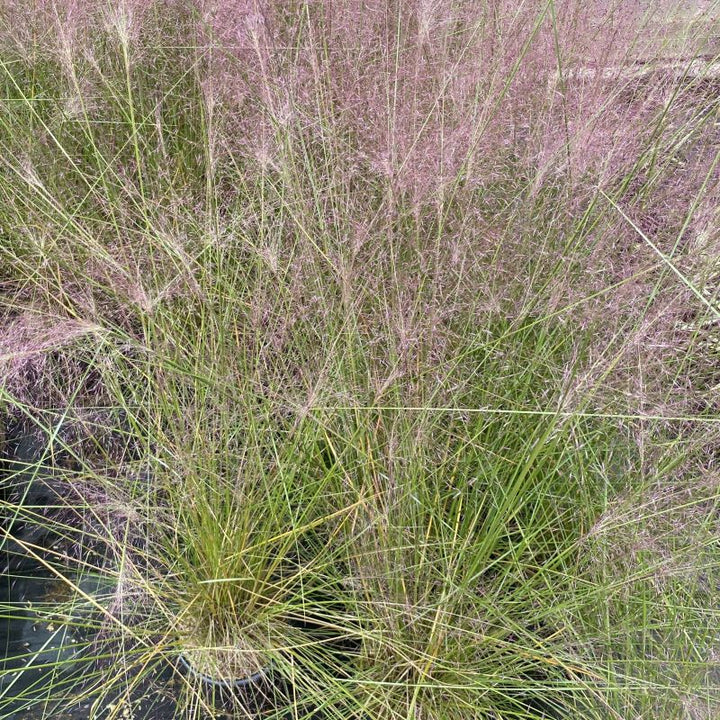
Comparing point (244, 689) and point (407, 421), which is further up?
point (407, 421)

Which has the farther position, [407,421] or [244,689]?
[244,689]

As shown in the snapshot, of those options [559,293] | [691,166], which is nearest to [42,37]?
[559,293]

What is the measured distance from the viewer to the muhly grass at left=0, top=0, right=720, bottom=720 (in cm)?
122

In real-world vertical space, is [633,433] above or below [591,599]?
above

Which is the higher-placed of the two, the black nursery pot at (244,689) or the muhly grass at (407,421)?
the muhly grass at (407,421)

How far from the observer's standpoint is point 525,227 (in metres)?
1.47

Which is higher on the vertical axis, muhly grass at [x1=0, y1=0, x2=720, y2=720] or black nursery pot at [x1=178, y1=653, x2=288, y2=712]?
muhly grass at [x1=0, y1=0, x2=720, y2=720]

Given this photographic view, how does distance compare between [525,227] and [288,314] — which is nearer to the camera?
[288,314]

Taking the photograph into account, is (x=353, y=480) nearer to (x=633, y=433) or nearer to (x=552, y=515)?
(x=552, y=515)

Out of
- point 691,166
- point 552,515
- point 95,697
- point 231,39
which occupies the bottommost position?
point 95,697

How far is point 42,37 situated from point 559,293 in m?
1.51

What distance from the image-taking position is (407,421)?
4.12 ft

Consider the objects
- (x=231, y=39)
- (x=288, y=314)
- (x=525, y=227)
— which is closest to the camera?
(x=288, y=314)

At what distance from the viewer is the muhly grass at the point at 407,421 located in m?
1.22
